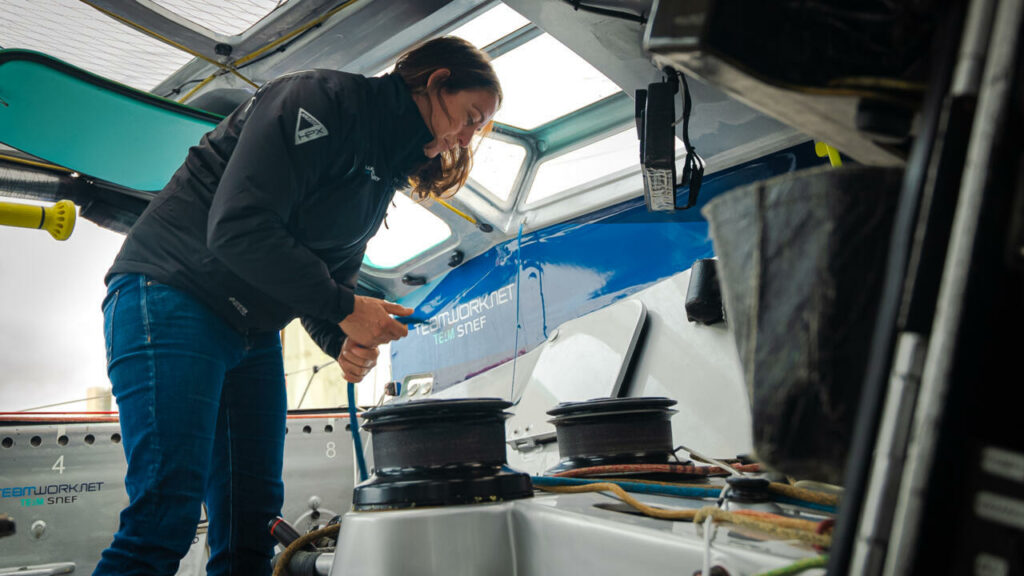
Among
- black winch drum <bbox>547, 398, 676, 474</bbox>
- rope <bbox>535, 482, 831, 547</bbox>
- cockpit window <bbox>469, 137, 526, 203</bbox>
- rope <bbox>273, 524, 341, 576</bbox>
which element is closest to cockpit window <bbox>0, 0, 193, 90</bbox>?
cockpit window <bbox>469, 137, 526, 203</bbox>

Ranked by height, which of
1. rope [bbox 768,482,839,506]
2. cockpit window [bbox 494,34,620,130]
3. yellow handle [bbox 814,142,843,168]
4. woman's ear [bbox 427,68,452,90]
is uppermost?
cockpit window [bbox 494,34,620,130]

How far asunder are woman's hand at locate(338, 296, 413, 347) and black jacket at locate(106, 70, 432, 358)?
0.04 metres

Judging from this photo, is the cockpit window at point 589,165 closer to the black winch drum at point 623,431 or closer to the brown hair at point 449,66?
the brown hair at point 449,66

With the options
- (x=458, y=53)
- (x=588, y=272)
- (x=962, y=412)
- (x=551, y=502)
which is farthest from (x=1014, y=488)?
(x=588, y=272)

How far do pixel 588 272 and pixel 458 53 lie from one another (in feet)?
4.49

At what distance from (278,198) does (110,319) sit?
1.31 feet

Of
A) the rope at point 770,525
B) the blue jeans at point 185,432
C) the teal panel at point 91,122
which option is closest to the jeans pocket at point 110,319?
the blue jeans at point 185,432

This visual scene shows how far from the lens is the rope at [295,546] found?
124cm

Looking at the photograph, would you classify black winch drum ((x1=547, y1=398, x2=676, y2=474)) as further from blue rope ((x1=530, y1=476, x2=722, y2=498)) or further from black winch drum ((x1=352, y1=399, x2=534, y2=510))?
black winch drum ((x1=352, y1=399, x2=534, y2=510))

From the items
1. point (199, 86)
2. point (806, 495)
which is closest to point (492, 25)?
point (199, 86)

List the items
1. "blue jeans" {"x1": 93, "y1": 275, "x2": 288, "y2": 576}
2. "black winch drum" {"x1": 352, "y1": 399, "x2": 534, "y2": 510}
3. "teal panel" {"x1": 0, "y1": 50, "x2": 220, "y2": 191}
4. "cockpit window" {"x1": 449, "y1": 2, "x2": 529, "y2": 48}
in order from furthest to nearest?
"cockpit window" {"x1": 449, "y1": 2, "x2": 529, "y2": 48}
"teal panel" {"x1": 0, "y1": 50, "x2": 220, "y2": 191}
"blue jeans" {"x1": 93, "y1": 275, "x2": 288, "y2": 576}
"black winch drum" {"x1": 352, "y1": 399, "x2": 534, "y2": 510}

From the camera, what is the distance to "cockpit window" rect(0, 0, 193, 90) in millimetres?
2613

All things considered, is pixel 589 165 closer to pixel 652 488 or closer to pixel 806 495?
pixel 652 488

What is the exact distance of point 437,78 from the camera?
63.6 inches
